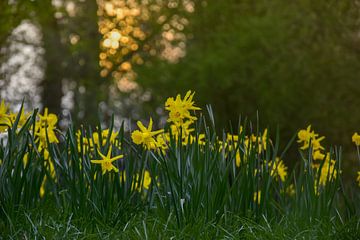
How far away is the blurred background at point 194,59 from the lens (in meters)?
8.30

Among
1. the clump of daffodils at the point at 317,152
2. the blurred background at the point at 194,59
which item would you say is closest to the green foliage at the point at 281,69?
the blurred background at the point at 194,59

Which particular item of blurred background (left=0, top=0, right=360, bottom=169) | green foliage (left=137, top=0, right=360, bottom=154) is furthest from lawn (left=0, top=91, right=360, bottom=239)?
green foliage (left=137, top=0, right=360, bottom=154)

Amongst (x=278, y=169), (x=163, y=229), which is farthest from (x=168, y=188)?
(x=278, y=169)

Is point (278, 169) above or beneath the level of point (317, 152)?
beneath

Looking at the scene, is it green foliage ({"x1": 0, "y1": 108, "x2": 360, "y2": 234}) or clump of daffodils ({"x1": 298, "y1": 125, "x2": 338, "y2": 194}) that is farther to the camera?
clump of daffodils ({"x1": 298, "y1": 125, "x2": 338, "y2": 194})

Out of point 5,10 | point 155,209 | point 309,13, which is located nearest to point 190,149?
point 155,209

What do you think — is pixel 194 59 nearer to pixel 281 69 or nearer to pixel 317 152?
pixel 281 69

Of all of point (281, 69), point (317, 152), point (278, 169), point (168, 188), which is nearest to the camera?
point (168, 188)

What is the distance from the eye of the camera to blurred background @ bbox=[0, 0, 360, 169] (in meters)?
8.30

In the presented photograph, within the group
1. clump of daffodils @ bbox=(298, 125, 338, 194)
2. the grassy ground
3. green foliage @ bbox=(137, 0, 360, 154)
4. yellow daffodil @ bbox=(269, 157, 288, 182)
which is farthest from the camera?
green foliage @ bbox=(137, 0, 360, 154)

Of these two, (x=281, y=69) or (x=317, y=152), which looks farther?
(x=281, y=69)

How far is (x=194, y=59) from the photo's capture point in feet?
31.6

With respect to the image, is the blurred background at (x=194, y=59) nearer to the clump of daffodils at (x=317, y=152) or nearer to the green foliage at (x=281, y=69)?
the green foliage at (x=281, y=69)

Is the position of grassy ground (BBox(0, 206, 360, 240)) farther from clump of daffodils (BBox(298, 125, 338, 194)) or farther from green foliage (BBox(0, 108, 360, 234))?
clump of daffodils (BBox(298, 125, 338, 194))
